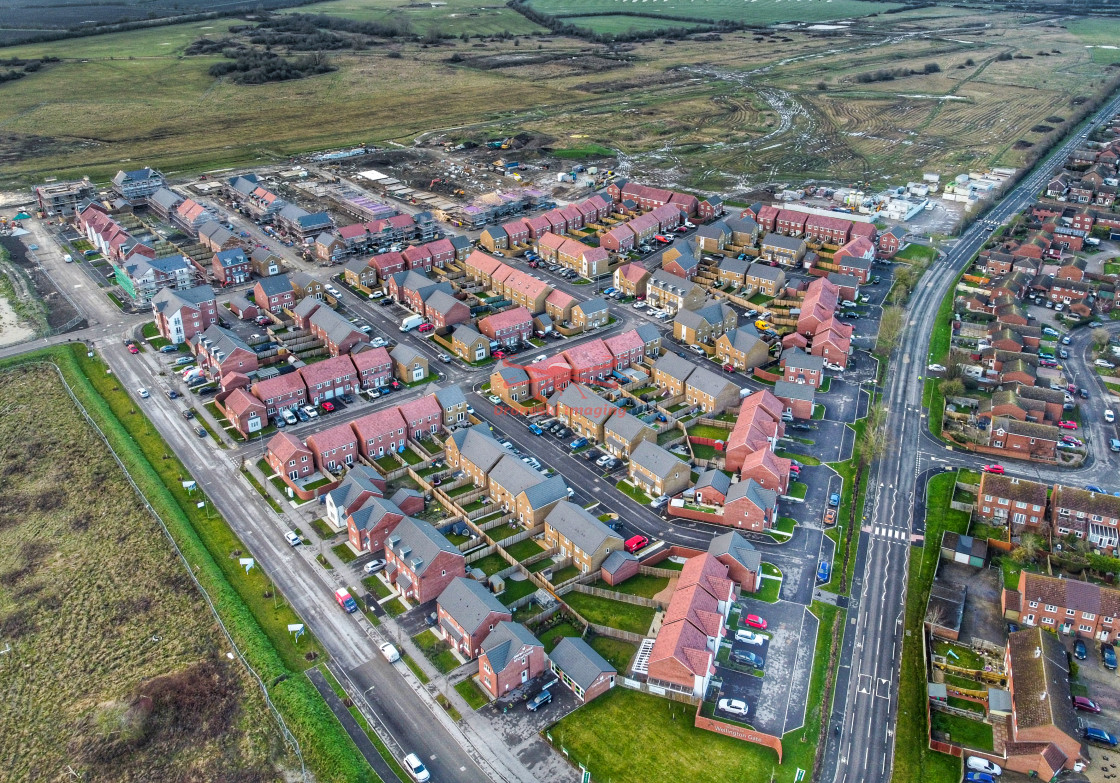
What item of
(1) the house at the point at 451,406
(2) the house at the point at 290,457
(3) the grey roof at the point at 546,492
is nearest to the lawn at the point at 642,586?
(3) the grey roof at the point at 546,492

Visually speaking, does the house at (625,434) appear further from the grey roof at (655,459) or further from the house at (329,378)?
the house at (329,378)

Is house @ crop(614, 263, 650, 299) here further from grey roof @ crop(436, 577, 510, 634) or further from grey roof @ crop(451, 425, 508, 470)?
grey roof @ crop(436, 577, 510, 634)

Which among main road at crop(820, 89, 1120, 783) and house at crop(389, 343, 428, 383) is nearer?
main road at crop(820, 89, 1120, 783)

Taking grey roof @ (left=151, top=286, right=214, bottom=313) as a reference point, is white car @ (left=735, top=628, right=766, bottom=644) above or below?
below

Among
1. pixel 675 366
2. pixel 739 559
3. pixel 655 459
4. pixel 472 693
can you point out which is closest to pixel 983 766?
pixel 739 559

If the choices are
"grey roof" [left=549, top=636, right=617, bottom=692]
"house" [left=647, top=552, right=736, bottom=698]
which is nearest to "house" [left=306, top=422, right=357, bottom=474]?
"grey roof" [left=549, top=636, right=617, bottom=692]

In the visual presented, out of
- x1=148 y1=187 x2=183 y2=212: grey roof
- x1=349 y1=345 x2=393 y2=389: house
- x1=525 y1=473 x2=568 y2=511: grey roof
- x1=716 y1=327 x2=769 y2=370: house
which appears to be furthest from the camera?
x1=148 y1=187 x2=183 y2=212: grey roof

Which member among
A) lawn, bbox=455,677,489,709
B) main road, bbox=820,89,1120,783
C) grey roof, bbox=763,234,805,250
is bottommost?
lawn, bbox=455,677,489,709
